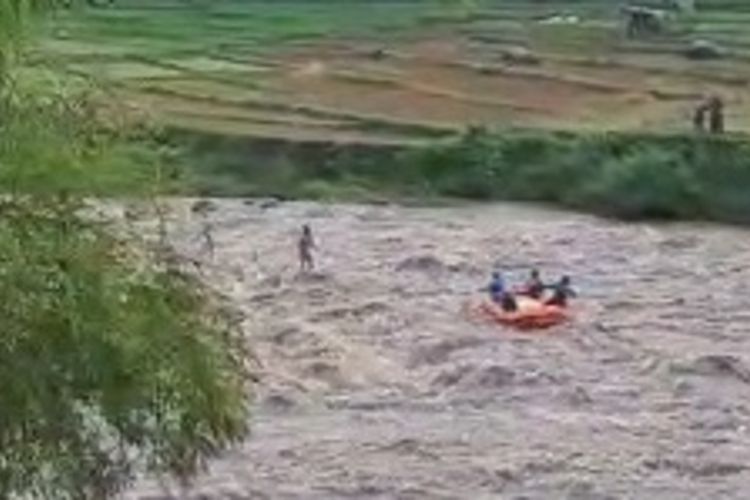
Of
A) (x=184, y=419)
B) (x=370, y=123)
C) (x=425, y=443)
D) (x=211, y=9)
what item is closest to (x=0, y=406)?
(x=184, y=419)

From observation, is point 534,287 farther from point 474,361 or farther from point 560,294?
point 474,361

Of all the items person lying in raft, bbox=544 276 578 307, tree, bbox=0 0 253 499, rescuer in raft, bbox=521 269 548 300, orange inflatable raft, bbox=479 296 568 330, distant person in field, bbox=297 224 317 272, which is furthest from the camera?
distant person in field, bbox=297 224 317 272

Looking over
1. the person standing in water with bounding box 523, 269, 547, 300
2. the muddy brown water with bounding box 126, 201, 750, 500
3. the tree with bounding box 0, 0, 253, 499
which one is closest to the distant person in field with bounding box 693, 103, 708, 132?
the muddy brown water with bounding box 126, 201, 750, 500

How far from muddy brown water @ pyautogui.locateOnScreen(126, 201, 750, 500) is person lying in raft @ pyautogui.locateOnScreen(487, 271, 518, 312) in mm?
303

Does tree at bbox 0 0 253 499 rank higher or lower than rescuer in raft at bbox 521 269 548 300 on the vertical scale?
higher

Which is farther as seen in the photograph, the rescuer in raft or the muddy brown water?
the rescuer in raft

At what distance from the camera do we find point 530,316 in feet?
77.5

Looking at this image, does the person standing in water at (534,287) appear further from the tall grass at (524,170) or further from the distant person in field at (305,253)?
the tall grass at (524,170)

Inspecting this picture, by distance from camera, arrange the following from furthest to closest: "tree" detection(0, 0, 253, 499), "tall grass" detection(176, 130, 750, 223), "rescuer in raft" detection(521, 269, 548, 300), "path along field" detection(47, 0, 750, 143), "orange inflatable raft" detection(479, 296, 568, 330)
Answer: "path along field" detection(47, 0, 750, 143) → "tall grass" detection(176, 130, 750, 223) → "rescuer in raft" detection(521, 269, 548, 300) → "orange inflatable raft" detection(479, 296, 568, 330) → "tree" detection(0, 0, 253, 499)

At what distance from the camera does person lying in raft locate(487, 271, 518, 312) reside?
2367 cm

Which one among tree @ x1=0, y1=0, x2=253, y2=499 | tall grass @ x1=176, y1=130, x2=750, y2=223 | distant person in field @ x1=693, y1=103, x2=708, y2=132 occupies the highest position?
tree @ x1=0, y1=0, x2=253, y2=499

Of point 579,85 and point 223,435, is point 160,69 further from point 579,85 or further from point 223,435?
point 223,435

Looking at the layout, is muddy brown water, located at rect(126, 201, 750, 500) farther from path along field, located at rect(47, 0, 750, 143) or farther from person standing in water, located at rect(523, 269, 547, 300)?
path along field, located at rect(47, 0, 750, 143)

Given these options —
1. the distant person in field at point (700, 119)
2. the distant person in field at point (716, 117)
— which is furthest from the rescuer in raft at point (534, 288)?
the distant person in field at point (700, 119)
